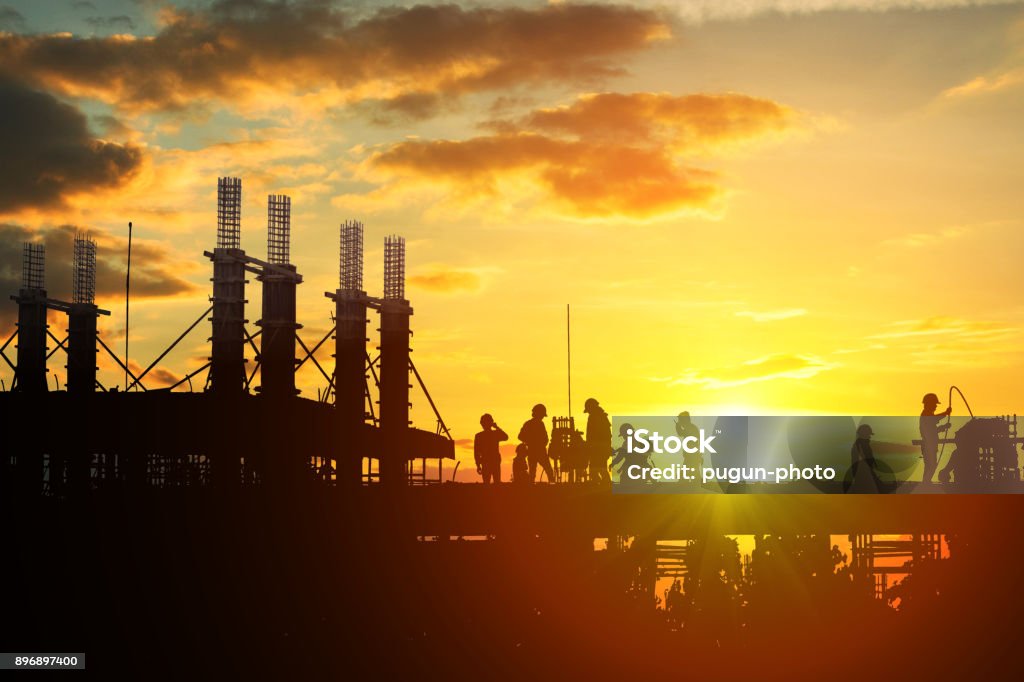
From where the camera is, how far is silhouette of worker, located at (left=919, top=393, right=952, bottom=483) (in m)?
27.3

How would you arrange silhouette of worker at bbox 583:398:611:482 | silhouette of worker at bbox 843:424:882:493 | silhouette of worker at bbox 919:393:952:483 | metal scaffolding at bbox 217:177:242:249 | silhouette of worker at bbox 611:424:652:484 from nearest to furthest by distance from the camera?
silhouette of worker at bbox 919:393:952:483 < silhouette of worker at bbox 843:424:882:493 < silhouette of worker at bbox 583:398:611:482 < silhouette of worker at bbox 611:424:652:484 < metal scaffolding at bbox 217:177:242:249

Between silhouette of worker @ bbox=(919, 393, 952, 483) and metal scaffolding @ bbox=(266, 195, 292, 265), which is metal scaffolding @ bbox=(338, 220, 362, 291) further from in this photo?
silhouette of worker @ bbox=(919, 393, 952, 483)

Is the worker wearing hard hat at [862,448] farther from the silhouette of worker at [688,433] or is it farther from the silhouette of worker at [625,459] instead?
the silhouette of worker at [625,459]

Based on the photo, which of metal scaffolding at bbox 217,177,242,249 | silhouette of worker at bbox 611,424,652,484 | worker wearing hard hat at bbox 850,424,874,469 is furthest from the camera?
metal scaffolding at bbox 217,177,242,249

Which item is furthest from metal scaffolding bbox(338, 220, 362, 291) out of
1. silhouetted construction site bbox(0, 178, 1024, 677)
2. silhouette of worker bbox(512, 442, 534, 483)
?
silhouette of worker bbox(512, 442, 534, 483)

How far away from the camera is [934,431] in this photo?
28.0 meters

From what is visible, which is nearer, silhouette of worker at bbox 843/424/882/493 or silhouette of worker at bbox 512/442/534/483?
silhouette of worker at bbox 843/424/882/493

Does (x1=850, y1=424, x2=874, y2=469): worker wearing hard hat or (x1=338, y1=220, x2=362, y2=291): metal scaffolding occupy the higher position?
(x1=338, y1=220, x2=362, y2=291): metal scaffolding

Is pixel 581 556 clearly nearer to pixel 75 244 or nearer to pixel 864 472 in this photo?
pixel 864 472

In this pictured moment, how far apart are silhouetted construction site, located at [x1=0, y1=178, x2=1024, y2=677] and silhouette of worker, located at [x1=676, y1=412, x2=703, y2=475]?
5.05m

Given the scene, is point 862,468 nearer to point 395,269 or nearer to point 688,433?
point 688,433

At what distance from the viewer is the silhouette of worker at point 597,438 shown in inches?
1232

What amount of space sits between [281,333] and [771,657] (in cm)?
3002

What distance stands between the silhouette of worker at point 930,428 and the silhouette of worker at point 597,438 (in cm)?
752
